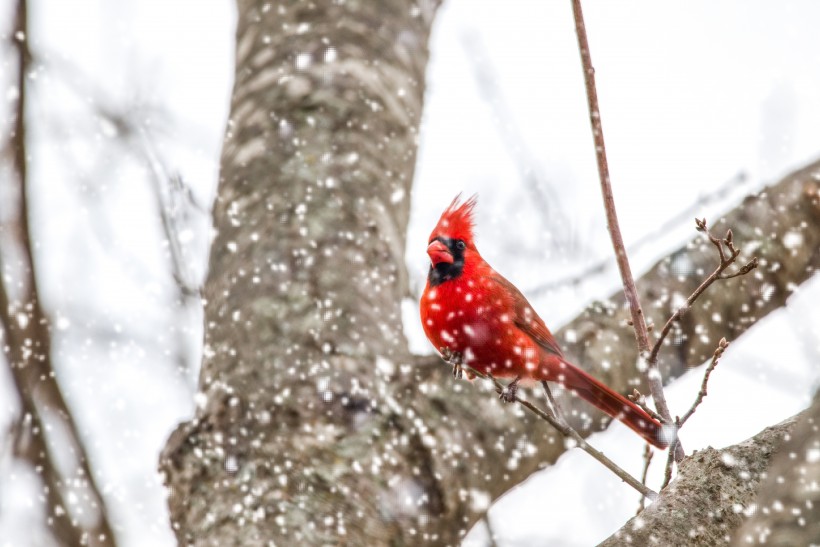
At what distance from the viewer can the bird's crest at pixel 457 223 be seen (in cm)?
267

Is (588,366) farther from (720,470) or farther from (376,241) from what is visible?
(720,470)

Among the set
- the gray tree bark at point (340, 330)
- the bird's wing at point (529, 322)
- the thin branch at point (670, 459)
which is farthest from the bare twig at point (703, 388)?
the bird's wing at point (529, 322)

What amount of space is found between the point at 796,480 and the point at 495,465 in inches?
55.6

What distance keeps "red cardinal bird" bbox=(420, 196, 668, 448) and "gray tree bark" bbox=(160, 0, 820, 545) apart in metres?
0.07

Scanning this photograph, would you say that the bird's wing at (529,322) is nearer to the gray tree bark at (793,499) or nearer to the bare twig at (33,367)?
the bare twig at (33,367)

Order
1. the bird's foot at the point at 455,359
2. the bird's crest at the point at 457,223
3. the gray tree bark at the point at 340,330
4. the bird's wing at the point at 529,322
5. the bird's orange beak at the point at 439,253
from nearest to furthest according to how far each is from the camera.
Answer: the gray tree bark at the point at 340,330 < the bird's foot at the point at 455,359 < the bird's wing at the point at 529,322 < the bird's orange beak at the point at 439,253 < the bird's crest at the point at 457,223

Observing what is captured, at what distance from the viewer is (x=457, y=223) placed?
2727mm

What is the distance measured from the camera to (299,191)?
7.88ft

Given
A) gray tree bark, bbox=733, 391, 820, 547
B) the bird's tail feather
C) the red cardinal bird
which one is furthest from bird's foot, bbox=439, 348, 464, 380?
gray tree bark, bbox=733, 391, 820, 547

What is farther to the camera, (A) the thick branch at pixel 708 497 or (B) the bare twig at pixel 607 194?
(B) the bare twig at pixel 607 194

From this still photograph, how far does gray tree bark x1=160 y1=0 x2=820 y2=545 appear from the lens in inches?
73.6

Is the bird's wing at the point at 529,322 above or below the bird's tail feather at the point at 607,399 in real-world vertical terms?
above

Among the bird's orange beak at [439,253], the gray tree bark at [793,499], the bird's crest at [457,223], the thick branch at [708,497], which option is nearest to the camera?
the gray tree bark at [793,499]

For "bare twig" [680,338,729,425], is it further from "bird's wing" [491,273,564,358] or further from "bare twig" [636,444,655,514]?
"bird's wing" [491,273,564,358]
